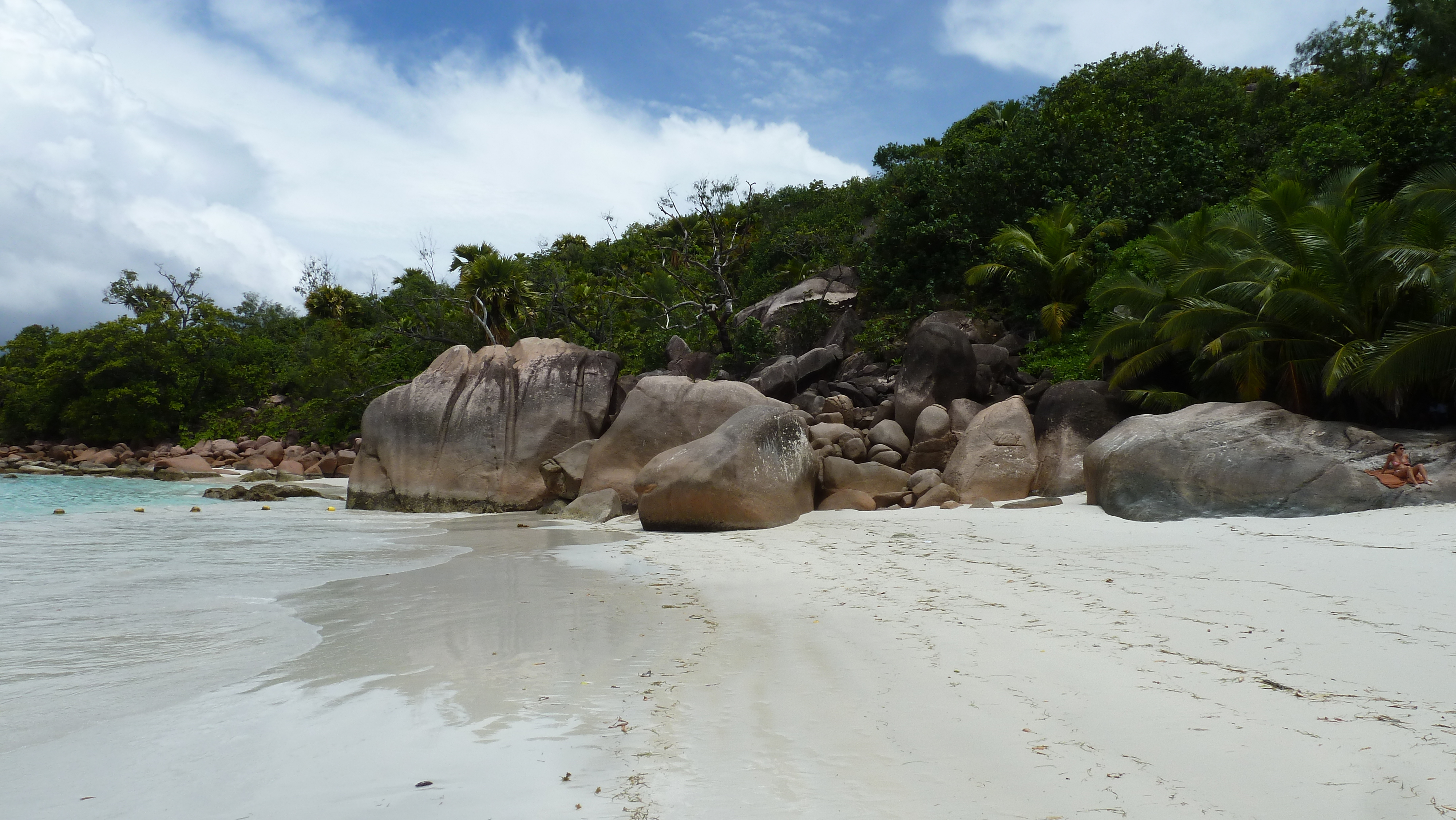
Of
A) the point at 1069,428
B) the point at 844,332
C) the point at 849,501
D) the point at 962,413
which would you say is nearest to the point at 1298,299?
the point at 1069,428

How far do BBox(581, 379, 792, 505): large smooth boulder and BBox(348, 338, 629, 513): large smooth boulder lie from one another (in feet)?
5.54

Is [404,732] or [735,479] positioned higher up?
[735,479]

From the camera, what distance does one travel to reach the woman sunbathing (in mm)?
7855

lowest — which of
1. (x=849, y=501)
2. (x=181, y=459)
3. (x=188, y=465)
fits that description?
(x=849, y=501)

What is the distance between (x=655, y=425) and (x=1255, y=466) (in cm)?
843

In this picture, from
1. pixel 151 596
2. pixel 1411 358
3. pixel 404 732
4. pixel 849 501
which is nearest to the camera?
pixel 404 732

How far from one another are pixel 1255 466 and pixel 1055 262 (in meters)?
10.2

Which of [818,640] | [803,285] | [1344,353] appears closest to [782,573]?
[818,640]

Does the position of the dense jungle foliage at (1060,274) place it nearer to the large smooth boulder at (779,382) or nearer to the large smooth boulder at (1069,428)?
the large smooth boulder at (1069,428)

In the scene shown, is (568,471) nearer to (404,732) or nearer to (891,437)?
(891,437)

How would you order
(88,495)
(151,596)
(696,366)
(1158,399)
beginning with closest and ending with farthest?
Result: (151,596)
(1158,399)
(88,495)
(696,366)

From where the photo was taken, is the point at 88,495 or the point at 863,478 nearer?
the point at 863,478

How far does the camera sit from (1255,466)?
841cm

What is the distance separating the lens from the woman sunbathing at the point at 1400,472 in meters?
7.86
